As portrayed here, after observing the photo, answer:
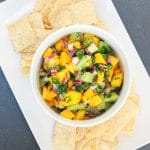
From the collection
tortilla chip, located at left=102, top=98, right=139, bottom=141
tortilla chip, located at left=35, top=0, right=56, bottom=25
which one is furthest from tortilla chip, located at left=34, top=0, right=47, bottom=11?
tortilla chip, located at left=102, top=98, right=139, bottom=141

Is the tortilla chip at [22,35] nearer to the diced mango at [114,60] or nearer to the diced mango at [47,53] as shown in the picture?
the diced mango at [47,53]

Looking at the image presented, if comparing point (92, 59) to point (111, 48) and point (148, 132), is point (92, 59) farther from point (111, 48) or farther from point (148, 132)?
point (148, 132)

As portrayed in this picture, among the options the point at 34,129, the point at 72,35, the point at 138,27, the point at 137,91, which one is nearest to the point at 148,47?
the point at 138,27

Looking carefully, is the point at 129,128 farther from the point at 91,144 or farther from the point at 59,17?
the point at 59,17

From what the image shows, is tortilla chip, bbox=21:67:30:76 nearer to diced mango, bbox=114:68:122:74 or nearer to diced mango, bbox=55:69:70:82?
diced mango, bbox=55:69:70:82

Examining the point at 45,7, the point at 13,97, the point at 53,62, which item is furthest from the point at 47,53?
the point at 13,97
